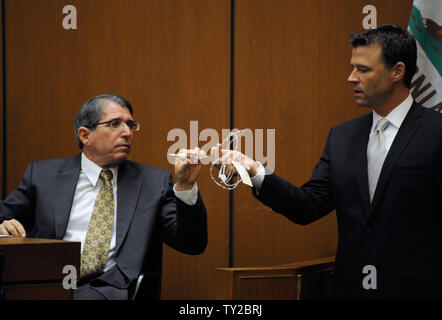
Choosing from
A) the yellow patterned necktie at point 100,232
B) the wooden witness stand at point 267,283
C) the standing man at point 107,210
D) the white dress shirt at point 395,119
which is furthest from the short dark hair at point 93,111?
the white dress shirt at point 395,119

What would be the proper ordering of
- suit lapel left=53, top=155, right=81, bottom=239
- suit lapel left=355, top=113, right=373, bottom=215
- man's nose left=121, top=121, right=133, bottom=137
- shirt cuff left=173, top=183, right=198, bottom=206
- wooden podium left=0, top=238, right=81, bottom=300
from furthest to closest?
man's nose left=121, top=121, right=133, bottom=137 → suit lapel left=53, top=155, right=81, bottom=239 → shirt cuff left=173, top=183, right=198, bottom=206 → suit lapel left=355, top=113, right=373, bottom=215 → wooden podium left=0, top=238, right=81, bottom=300

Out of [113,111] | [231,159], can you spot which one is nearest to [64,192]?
[113,111]

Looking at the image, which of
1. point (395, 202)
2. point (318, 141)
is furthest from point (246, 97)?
point (395, 202)

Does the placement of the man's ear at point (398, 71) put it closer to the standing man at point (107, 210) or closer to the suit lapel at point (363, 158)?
the suit lapel at point (363, 158)

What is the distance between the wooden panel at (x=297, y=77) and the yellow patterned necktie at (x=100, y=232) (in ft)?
3.15

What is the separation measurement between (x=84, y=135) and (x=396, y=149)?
1.52m

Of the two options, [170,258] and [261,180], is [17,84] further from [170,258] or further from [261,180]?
[261,180]

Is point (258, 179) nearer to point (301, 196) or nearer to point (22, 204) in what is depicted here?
point (301, 196)

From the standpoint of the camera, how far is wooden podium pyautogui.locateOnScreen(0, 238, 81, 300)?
2.09 meters

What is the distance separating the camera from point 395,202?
90.4 inches

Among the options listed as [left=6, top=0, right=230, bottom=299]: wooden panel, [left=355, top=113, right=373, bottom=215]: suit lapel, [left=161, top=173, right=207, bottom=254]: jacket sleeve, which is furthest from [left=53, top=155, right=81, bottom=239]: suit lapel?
[left=355, top=113, right=373, bottom=215]: suit lapel

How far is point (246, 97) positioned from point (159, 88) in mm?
540

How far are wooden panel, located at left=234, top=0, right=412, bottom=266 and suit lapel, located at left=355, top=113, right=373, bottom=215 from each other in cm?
99

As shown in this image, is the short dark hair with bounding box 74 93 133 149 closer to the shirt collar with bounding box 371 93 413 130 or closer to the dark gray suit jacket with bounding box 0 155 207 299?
the dark gray suit jacket with bounding box 0 155 207 299
